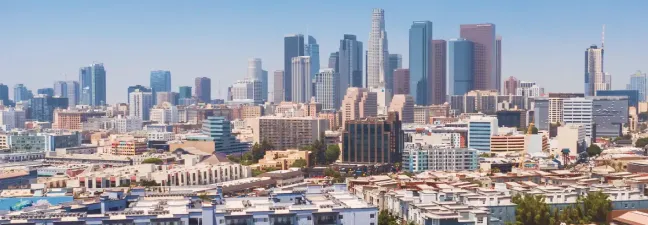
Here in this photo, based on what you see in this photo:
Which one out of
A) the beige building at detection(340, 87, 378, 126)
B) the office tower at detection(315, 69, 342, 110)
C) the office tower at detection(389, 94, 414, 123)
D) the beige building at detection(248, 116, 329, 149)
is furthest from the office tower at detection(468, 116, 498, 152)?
the office tower at detection(315, 69, 342, 110)

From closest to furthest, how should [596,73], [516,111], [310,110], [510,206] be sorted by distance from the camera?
[510,206] → [516,111] → [310,110] → [596,73]

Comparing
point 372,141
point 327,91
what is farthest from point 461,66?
point 372,141

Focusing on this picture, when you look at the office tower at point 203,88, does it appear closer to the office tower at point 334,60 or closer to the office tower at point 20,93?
the office tower at point 334,60

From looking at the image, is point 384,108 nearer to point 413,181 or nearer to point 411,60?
point 411,60

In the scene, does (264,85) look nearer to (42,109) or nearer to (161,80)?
(161,80)

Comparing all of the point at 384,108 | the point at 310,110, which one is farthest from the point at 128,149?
the point at 384,108

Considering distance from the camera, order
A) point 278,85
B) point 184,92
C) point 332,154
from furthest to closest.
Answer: point 184,92 < point 278,85 < point 332,154

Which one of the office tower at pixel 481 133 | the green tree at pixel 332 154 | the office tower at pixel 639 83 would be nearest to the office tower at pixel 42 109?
the green tree at pixel 332 154
